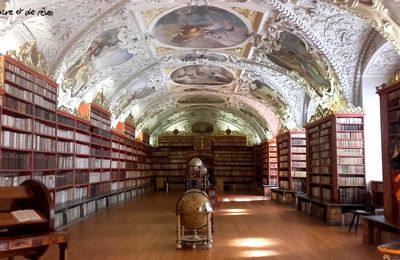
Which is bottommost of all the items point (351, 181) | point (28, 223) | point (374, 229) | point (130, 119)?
point (374, 229)

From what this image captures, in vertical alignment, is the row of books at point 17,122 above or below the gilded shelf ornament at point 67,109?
below

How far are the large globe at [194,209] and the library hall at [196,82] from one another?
0.08 ft

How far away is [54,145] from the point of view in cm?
1184

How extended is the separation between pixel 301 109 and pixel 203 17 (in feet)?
27.9

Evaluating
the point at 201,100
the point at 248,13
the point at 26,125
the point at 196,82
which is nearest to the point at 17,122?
the point at 26,125

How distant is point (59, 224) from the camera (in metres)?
11.3

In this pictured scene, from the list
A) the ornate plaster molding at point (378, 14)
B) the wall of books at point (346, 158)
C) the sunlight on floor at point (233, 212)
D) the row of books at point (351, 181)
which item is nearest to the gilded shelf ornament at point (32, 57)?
the ornate plaster molding at point (378, 14)

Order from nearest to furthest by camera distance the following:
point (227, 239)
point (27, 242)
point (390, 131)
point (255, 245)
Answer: point (27, 242) → point (255, 245) → point (390, 131) → point (227, 239)

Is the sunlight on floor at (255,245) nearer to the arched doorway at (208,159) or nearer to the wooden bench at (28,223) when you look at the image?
the wooden bench at (28,223)

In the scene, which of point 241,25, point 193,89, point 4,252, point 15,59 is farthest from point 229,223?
point 193,89

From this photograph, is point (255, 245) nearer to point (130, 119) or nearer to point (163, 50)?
point (163, 50)

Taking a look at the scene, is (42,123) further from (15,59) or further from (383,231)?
(383,231)

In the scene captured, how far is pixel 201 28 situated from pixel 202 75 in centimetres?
670

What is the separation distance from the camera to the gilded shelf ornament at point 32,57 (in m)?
9.75
